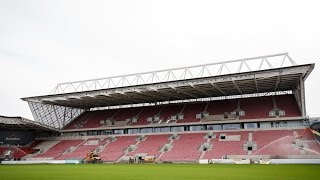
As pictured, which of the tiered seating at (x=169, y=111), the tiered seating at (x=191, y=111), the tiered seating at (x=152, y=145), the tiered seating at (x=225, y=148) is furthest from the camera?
the tiered seating at (x=169, y=111)

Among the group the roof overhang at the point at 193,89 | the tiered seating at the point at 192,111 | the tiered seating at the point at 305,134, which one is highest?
the roof overhang at the point at 193,89

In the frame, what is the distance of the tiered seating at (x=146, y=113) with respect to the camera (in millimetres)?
64131

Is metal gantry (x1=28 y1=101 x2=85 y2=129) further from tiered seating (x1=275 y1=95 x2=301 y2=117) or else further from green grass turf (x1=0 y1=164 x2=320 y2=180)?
tiered seating (x1=275 y1=95 x2=301 y2=117)

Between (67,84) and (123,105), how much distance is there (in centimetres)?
1277

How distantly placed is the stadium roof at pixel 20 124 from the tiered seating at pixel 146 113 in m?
18.9

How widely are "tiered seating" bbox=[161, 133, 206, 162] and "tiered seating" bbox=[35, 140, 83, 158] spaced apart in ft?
72.8

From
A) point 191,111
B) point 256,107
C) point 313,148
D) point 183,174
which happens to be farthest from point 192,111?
point 183,174

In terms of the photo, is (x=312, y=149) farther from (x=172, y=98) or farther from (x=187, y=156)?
(x=172, y=98)

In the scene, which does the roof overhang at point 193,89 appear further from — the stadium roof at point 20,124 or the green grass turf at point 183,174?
the green grass turf at point 183,174

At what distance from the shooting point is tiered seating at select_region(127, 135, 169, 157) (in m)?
54.2

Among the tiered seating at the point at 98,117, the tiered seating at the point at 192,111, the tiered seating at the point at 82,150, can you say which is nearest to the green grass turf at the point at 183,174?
the tiered seating at the point at 82,150

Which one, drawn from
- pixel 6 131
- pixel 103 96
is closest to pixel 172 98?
pixel 103 96

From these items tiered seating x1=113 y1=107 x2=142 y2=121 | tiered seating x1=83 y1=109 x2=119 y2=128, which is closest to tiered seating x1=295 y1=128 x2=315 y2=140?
tiered seating x1=113 y1=107 x2=142 y2=121

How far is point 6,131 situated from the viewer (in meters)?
68.8
